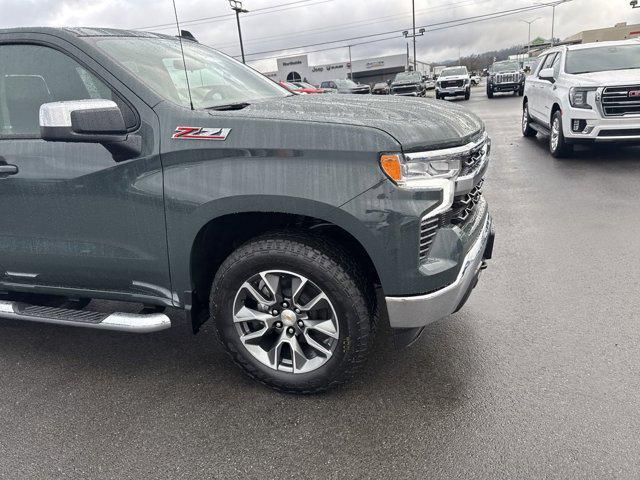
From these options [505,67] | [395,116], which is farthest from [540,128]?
[505,67]

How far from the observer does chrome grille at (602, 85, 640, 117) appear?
704 cm

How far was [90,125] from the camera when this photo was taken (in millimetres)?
2373

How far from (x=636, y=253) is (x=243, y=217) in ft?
11.7

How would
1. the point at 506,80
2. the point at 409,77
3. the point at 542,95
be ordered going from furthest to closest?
1. the point at 409,77
2. the point at 506,80
3. the point at 542,95

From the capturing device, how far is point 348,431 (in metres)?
2.44

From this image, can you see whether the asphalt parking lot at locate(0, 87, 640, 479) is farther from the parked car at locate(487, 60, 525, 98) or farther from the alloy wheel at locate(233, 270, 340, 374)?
the parked car at locate(487, 60, 525, 98)

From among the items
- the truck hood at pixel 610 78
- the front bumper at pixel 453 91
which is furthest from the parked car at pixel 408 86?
the truck hood at pixel 610 78

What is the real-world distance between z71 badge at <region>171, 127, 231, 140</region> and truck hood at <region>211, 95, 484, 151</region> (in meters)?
0.13

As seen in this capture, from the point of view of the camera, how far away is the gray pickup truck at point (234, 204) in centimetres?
228

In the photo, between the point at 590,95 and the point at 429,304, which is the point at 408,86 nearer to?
the point at 590,95

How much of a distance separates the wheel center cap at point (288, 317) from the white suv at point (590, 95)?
666cm

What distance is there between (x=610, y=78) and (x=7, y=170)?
7.79m

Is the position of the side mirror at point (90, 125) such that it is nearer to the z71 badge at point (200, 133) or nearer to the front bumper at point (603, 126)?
the z71 badge at point (200, 133)

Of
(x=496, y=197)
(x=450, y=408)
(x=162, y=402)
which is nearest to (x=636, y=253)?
(x=496, y=197)
